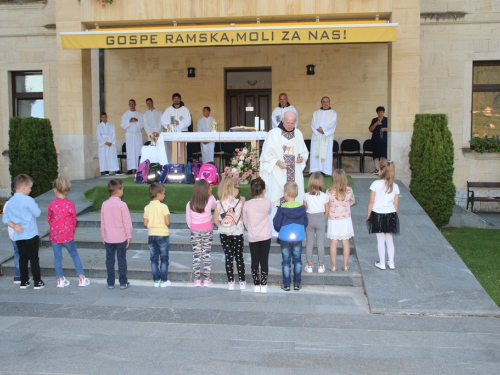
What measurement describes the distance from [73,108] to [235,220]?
7.75 meters

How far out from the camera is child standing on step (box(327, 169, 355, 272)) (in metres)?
7.89

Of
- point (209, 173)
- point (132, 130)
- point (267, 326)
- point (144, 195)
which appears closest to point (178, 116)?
point (132, 130)

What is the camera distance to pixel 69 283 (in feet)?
25.9

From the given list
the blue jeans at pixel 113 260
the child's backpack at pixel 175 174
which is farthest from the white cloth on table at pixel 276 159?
the child's backpack at pixel 175 174

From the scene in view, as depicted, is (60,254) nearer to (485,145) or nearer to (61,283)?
(61,283)

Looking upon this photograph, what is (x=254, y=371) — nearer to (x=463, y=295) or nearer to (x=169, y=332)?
(x=169, y=332)

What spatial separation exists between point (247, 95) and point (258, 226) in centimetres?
984

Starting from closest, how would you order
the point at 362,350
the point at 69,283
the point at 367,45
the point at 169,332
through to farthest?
the point at 362,350, the point at 169,332, the point at 69,283, the point at 367,45

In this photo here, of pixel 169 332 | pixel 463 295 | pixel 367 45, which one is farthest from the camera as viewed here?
pixel 367 45

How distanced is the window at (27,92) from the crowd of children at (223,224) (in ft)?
32.1

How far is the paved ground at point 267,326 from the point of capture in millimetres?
5133

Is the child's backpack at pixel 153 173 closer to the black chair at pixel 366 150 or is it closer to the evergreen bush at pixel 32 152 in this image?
the evergreen bush at pixel 32 152

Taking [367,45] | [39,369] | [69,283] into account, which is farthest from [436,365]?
[367,45]

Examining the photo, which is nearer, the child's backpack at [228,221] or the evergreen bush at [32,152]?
the child's backpack at [228,221]
